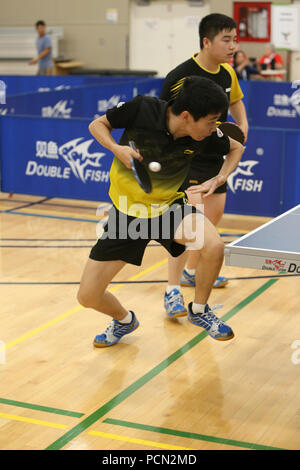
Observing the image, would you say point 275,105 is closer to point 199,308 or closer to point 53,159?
point 53,159

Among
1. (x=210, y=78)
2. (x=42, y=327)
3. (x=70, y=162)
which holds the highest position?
(x=210, y=78)

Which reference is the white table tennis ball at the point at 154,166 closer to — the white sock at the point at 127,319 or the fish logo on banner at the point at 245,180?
the white sock at the point at 127,319

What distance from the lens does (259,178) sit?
26.2 feet

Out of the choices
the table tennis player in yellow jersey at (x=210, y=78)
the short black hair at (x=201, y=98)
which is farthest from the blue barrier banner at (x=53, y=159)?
the short black hair at (x=201, y=98)

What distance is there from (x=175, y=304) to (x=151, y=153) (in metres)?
1.60

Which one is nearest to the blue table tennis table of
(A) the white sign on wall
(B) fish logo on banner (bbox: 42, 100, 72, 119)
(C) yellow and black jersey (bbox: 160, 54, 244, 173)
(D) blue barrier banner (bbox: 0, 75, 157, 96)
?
(C) yellow and black jersey (bbox: 160, 54, 244, 173)

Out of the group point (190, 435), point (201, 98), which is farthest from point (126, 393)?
point (201, 98)

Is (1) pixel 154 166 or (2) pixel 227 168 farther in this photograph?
(2) pixel 227 168

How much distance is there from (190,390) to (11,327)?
4.97 feet

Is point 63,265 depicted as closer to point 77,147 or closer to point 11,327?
point 11,327

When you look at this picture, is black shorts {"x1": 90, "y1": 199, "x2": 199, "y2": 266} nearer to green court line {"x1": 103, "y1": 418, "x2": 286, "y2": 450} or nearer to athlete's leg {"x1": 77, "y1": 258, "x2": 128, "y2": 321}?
athlete's leg {"x1": 77, "y1": 258, "x2": 128, "y2": 321}

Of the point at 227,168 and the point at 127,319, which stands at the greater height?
the point at 227,168

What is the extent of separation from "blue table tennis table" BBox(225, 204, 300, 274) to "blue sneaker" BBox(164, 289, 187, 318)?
143cm

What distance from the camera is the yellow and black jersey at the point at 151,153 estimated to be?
157 inches
